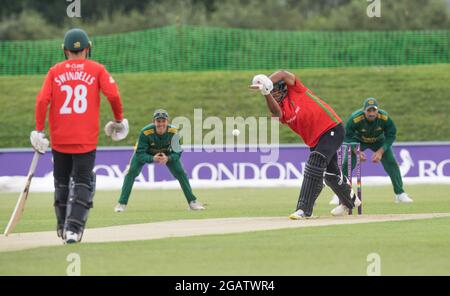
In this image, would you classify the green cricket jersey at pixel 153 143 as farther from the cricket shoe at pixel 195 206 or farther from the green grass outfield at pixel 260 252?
the green grass outfield at pixel 260 252

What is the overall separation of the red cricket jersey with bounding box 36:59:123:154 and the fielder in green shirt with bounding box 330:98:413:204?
801 centimetres

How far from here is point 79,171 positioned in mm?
12070

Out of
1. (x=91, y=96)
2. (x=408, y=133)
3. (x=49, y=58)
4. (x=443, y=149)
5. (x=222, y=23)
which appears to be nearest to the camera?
(x=91, y=96)

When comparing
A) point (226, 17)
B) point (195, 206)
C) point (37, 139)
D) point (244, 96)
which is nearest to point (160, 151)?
point (195, 206)

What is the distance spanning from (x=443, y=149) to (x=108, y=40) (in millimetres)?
14712

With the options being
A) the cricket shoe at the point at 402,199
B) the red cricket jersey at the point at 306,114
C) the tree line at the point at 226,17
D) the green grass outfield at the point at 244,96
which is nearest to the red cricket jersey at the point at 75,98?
the red cricket jersey at the point at 306,114

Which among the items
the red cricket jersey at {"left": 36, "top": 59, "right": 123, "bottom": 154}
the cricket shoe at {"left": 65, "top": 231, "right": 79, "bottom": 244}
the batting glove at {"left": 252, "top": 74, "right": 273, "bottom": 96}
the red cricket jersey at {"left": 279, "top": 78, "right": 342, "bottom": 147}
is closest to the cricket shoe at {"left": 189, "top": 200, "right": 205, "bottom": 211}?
the red cricket jersey at {"left": 279, "top": 78, "right": 342, "bottom": 147}

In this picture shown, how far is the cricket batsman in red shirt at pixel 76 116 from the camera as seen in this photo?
11930 millimetres

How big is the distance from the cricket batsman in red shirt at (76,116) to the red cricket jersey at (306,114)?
10.2 ft

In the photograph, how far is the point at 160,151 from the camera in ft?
61.5

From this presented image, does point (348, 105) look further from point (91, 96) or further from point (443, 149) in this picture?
point (91, 96)
